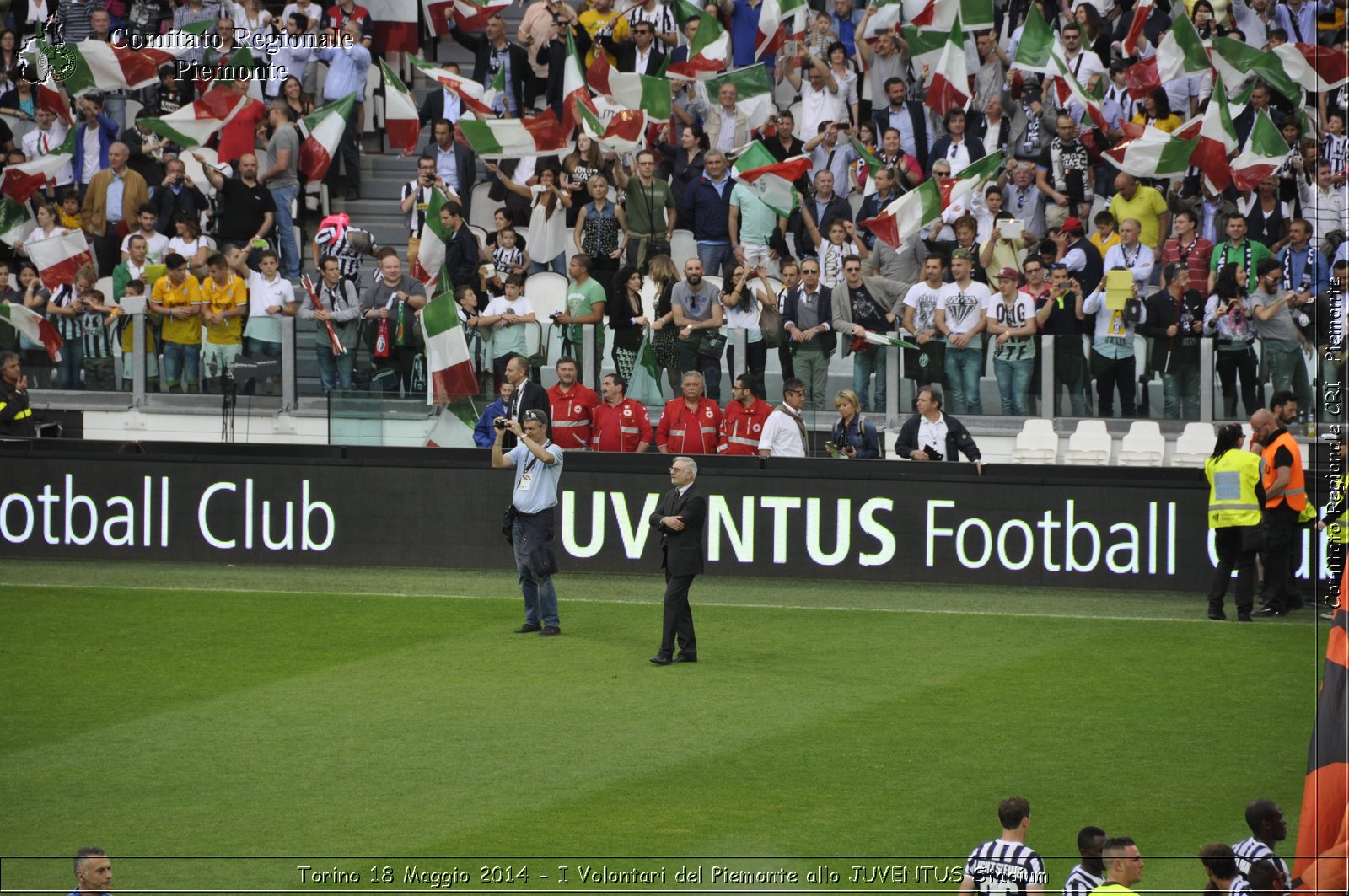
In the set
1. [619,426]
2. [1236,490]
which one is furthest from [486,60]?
[1236,490]

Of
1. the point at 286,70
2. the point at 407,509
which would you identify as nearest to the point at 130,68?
the point at 286,70

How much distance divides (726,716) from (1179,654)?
4.93 metres

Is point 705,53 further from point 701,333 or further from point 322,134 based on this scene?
point 701,333

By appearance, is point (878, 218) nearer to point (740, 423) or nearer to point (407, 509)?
point (740, 423)

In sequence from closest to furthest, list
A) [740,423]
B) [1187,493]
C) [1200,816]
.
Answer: [1200,816]
[1187,493]
[740,423]

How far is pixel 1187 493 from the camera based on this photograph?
19.7 m

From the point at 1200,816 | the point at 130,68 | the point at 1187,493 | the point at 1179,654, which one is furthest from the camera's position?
the point at 130,68

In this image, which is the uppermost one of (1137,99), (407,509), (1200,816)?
(1137,99)

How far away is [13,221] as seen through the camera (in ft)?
85.9

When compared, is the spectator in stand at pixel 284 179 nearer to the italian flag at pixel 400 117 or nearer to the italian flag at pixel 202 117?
the italian flag at pixel 202 117

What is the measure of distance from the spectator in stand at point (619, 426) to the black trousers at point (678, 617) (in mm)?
5013

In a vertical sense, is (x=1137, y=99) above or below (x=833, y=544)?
above

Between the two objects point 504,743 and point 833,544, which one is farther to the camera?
point 833,544

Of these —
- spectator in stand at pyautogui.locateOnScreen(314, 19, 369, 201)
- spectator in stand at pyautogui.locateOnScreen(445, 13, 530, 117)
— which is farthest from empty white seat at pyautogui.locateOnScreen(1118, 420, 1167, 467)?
spectator in stand at pyautogui.locateOnScreen(314, 19, 369, 201)
